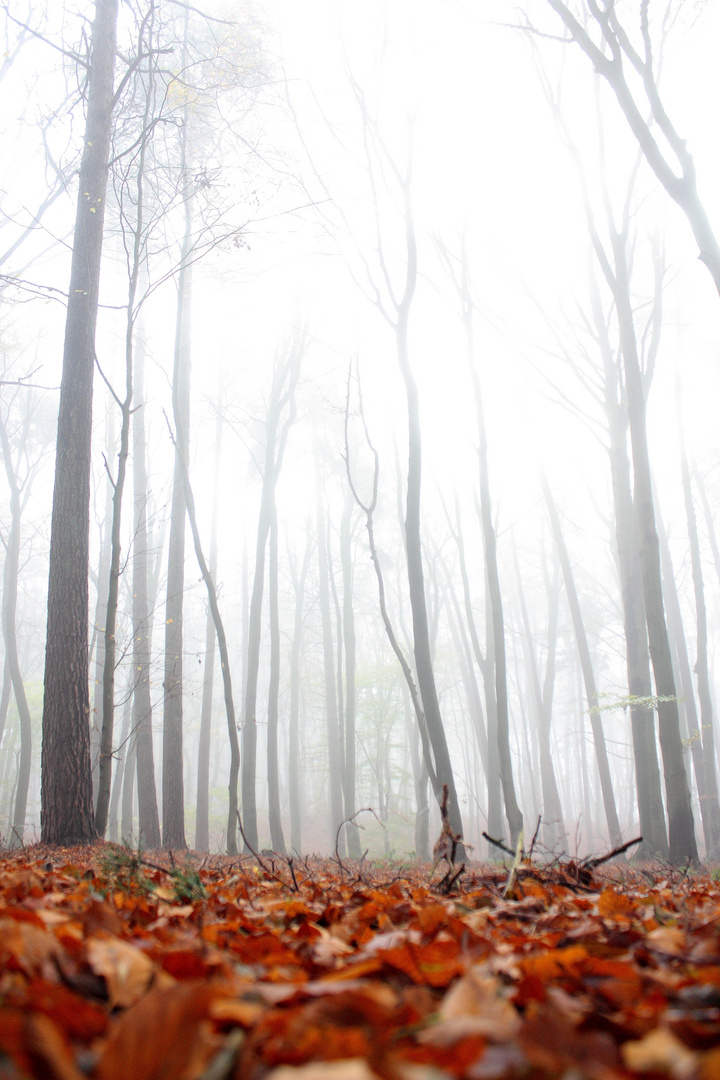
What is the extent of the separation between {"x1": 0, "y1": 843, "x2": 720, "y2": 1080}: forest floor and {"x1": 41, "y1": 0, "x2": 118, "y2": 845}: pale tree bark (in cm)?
357

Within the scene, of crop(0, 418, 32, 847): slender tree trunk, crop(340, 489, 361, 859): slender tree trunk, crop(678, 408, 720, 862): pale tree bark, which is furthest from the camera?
crop(340, 489, 361, 859): slender tree trunk

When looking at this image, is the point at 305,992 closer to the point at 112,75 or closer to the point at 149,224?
the point at 149,224

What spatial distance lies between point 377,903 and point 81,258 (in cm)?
623

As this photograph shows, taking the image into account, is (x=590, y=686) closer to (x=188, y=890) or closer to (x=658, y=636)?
(x=658, y=636)

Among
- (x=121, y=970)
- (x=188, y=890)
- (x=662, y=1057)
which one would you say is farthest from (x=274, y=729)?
(x=662, y=1057)

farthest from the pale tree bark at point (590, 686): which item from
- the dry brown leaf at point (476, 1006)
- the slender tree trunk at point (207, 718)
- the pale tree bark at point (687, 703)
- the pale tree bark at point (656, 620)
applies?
the dry brown leaf at point (476, 1006)

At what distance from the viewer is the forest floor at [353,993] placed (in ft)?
1.71

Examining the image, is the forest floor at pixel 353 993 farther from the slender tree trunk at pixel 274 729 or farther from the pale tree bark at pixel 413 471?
the slender tree trunk at pixel 274 729

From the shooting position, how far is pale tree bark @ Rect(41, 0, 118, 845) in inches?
192

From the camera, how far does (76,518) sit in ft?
17.8

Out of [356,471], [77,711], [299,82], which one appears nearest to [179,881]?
[77,711]

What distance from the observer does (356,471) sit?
63.6 ft

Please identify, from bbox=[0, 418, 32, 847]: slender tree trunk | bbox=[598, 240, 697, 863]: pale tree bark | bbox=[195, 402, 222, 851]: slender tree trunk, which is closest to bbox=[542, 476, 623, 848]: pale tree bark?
bbox=[598, 240, 697, 863]: pale tree bark

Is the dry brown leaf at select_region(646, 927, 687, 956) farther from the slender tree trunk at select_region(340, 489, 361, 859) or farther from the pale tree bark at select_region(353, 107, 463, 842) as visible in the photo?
the slender tree trunk at select_region(340, 489, 361, 859)
